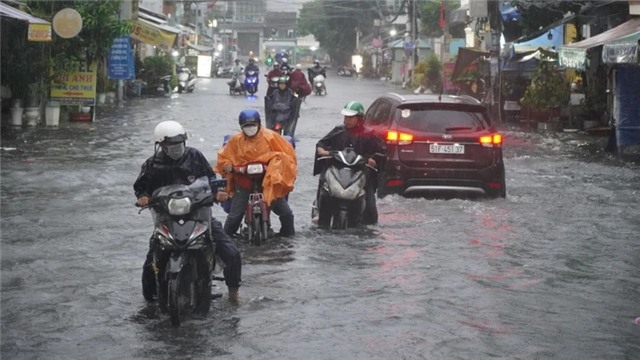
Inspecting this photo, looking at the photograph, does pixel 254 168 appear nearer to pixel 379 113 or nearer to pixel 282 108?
pixel 379 113

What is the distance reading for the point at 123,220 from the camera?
553 inches

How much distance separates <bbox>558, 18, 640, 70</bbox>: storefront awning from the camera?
799 inches

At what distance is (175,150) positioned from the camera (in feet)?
28.4

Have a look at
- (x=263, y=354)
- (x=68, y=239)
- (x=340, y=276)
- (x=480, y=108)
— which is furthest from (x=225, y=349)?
(x=480, y=108)

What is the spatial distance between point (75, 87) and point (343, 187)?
58.8 ft

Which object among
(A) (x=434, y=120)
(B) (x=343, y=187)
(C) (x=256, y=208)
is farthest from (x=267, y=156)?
(A) (x=434, y=120)

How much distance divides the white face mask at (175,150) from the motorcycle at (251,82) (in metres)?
41.7

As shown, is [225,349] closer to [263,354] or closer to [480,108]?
[263,354]

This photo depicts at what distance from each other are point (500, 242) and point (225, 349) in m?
5.50

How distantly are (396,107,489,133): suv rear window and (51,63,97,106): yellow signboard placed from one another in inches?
592

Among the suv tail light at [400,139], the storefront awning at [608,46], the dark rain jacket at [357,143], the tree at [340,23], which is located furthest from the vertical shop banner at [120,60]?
the tree at [340,23]

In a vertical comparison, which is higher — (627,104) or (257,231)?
(627,104)

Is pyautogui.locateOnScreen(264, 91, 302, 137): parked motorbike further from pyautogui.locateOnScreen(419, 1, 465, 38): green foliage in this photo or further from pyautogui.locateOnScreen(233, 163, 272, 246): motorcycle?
pyautogui.locateOnScreen(419, 1, 465, 38): green foliage

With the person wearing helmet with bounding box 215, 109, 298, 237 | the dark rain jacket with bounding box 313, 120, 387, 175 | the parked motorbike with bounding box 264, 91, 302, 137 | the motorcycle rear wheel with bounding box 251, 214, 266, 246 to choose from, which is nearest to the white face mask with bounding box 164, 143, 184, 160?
the person wearing helmet with bounding box 215, 109, 298, 237
